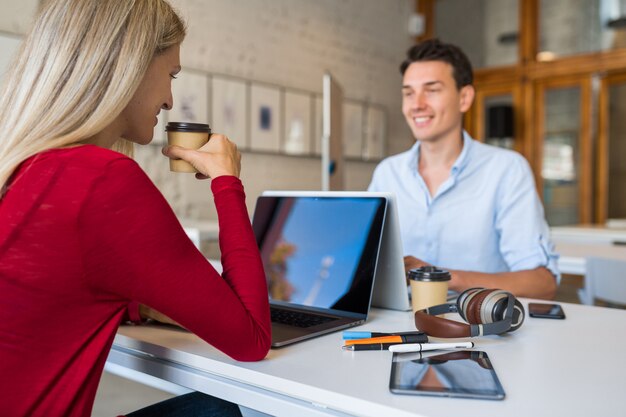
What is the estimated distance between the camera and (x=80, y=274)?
0.78 metres

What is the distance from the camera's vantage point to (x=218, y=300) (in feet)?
2.71

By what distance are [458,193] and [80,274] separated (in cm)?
135

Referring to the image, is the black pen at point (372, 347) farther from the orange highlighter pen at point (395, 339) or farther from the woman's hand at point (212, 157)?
the woman's hand at point (212, 157)

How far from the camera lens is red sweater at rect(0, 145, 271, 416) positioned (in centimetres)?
77

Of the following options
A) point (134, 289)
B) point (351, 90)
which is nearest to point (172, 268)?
point (134, 289)

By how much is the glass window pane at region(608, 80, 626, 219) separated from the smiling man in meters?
4.88

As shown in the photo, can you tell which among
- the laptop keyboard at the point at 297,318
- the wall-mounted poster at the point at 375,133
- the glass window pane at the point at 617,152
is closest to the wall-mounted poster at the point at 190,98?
the wall-mounted poster at the point at 375,133

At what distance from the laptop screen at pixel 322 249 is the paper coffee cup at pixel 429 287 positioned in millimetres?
104

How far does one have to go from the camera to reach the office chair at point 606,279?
204 centimetres

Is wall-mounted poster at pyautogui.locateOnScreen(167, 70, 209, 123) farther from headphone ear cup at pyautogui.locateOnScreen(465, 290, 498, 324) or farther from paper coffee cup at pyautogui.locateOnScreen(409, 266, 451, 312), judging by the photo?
Result: headphone ear cup at pyautogui.locateOnScreen(465, 290, 498, 324)

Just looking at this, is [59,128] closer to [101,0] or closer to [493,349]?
[101,0]

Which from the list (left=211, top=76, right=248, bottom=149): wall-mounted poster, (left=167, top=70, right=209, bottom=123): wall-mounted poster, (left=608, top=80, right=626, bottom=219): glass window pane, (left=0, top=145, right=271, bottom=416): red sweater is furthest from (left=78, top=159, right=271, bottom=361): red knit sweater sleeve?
(left=608, top=80, right=626, bottom=219): glass window pane

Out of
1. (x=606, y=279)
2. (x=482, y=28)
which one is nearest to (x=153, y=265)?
(x=606, y=279)

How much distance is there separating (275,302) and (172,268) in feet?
1.84
